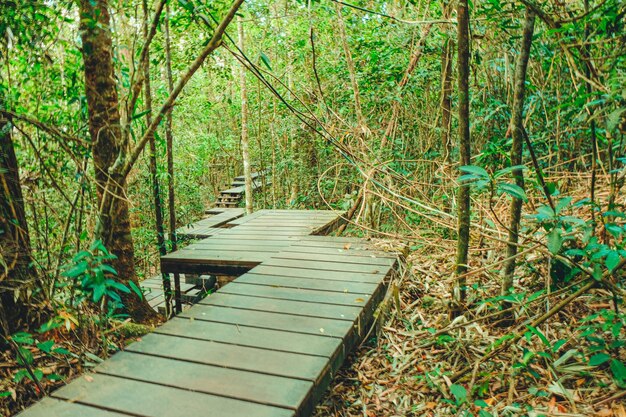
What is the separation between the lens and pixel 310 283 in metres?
3.16

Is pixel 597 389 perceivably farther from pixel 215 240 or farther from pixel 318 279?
pixel 215 240

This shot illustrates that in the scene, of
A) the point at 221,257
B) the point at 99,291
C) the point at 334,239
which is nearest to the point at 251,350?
the point at 99,291

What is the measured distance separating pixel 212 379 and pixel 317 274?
1.56m

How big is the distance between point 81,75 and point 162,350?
321cm

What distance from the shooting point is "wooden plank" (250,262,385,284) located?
3213mm

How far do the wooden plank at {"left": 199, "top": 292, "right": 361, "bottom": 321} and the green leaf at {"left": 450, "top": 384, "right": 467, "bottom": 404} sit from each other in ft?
2.13

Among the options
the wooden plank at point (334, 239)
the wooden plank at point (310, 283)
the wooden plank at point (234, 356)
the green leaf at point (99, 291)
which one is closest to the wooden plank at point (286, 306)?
the wooden plank at point (310, 283)

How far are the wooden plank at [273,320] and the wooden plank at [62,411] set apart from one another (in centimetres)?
89

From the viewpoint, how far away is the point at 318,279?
324 centimetres

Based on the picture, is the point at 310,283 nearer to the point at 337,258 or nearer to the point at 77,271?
the point at 337,258

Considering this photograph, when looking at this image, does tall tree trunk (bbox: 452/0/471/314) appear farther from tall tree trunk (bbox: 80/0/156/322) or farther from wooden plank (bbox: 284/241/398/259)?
tall tree trunk (bbox: 80/0/156/322)

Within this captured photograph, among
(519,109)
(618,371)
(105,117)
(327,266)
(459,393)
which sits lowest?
(459,393)

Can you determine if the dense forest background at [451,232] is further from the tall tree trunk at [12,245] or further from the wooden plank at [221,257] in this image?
the wooden plank at [221,257]

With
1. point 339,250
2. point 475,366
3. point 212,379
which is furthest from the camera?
point 339,250
